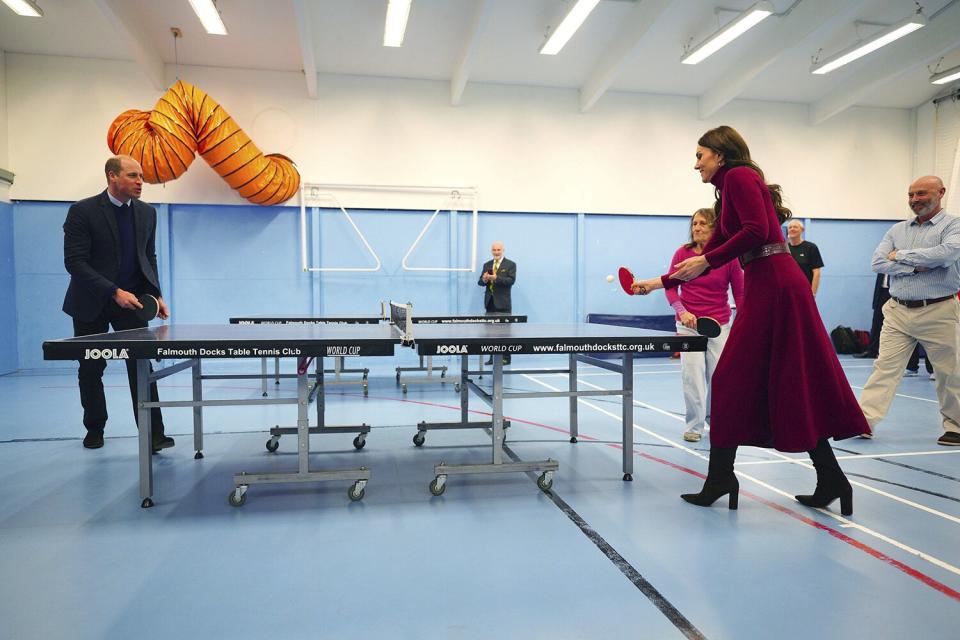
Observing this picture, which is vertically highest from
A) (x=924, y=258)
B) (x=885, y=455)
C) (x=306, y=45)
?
(x=306, y=45)

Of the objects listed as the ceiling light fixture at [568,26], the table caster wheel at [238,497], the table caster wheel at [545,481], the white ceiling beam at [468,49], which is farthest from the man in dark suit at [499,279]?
the table caster wheel at [238,497]

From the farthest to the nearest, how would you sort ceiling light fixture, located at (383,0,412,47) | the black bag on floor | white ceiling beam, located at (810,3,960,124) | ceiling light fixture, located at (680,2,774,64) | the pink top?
the black bag on floor < white ceiling beam, located at (810,3,960,124) < ceiling light fixture, located at (680,2,774,64) < ceiling light fixture, located at (383,0,412,47) < the pink top

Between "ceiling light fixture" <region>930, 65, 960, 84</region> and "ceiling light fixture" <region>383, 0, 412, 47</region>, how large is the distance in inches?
330

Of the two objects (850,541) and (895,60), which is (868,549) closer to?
(850,541)

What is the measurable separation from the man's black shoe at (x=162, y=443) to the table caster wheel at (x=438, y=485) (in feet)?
6.44

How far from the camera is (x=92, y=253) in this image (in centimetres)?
357

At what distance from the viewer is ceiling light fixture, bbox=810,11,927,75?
739 centimetres

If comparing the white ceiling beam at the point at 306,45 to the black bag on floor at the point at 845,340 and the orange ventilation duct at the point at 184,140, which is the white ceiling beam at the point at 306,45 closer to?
the orange ventilation duct at the point at 184,140

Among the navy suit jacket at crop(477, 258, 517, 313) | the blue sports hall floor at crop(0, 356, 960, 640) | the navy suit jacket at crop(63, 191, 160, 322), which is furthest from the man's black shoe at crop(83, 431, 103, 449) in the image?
the navy suit jacket at crop(477, 258, 517, 313)

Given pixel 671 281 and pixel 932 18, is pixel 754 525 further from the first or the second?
pixel 932 18

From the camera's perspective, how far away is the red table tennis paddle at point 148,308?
348cm

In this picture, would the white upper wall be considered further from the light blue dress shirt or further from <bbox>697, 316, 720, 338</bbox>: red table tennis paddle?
<bbox>697, 316, 720, 338</bbox>: red table tennis paddle

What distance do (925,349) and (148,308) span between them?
5.12 m

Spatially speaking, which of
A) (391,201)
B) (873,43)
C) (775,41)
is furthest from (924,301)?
(391,201)
